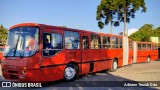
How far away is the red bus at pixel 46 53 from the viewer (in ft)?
32.7

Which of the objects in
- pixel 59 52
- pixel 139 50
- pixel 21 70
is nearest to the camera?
pixel 21 70

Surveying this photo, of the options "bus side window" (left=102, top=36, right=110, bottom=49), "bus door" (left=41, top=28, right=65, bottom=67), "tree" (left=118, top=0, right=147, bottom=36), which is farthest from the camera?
"tree" (left=118, top=0, right=147, bottom=36)

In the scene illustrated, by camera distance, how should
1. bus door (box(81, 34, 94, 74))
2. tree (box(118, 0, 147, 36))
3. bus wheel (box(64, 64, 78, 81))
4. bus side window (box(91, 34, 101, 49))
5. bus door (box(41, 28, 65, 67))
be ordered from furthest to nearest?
tree (box(118, 0, 147, 36)), bus side window (box(91, 34, 101, 49)), bus door (box(81, 34, 94, 74)), bus wheel (box(64, 64, 78, 81)), bus door (box(41, 28, 65, 67))

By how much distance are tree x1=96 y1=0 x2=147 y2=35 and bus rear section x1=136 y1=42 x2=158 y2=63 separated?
30.2 feet

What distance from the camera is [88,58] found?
13.5 m

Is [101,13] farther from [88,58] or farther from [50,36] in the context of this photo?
[50,36]

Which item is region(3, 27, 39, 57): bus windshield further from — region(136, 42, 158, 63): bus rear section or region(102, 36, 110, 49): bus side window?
region(136, 42, 158, 63): bus rear section

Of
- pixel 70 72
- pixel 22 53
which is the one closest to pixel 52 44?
pixel 22 53

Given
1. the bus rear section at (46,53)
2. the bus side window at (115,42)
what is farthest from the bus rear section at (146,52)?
the bus rear section at (46,53)

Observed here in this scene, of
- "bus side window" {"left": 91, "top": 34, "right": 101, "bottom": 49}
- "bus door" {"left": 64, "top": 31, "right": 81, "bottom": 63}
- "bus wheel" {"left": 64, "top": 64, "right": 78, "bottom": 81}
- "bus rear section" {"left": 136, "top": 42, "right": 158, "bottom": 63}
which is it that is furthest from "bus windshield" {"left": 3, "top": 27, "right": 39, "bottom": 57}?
"bus rear section" {"left": 136, "top": 42, "right": 158, "bottom": 63}

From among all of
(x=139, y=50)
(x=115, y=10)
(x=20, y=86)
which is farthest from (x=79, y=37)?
(x=115, y=10)

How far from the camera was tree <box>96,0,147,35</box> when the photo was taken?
35969 millimetres

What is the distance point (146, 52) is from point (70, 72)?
1605 cm

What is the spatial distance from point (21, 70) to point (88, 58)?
466 centimetres
